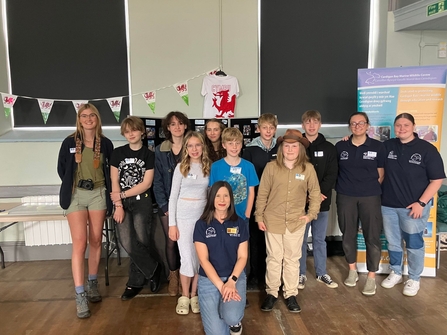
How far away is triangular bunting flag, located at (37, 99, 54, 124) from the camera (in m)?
3.81

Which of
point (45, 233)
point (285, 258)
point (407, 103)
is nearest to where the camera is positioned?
point (285, 258)

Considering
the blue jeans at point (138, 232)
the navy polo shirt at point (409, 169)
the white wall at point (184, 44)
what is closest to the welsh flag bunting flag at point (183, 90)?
the white wall at point (184, 44)

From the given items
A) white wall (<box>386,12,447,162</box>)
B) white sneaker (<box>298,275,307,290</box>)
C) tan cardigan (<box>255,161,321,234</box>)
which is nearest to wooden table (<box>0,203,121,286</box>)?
tan cardigan (<box>255,161,321,234</box>)

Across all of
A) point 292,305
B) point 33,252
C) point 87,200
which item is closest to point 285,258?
point 292,305

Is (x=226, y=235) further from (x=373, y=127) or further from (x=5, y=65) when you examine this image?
(x=5, y=65)

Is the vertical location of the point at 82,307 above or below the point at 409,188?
below

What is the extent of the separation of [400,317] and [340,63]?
301cm

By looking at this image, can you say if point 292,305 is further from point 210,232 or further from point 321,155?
point 321,155

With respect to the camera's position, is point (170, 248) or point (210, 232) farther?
point (170, 248)

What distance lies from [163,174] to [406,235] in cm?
207

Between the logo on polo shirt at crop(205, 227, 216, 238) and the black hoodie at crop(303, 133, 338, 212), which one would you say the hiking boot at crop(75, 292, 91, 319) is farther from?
the black hoodie at crop(303, 133, 338, 212)

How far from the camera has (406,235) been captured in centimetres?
281

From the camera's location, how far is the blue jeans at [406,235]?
9.03ft

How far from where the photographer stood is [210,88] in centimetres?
394
